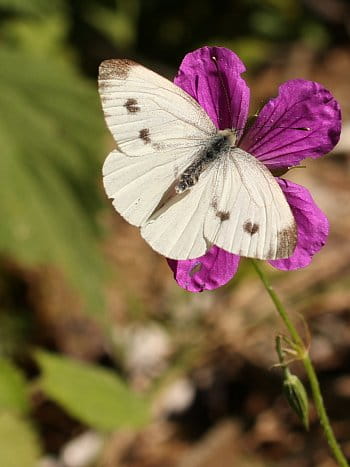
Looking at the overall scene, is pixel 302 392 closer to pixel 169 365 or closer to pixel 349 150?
pixel 169 365

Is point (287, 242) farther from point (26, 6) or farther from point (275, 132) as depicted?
point (26, 6)

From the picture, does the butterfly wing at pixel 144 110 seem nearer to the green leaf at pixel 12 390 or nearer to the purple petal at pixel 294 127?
the purple petal at pixel 294 127

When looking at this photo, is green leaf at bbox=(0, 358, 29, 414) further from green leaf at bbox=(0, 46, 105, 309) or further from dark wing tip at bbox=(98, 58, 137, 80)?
dark wing tip at bbox=(98, 58, 137, 80)

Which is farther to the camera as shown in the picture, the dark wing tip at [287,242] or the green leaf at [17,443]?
the green leaf at [17,443]

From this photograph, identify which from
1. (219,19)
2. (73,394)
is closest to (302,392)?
(73,394)

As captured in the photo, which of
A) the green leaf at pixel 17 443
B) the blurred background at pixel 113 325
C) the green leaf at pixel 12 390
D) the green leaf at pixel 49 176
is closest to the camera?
the green leaf at pixel 12 390

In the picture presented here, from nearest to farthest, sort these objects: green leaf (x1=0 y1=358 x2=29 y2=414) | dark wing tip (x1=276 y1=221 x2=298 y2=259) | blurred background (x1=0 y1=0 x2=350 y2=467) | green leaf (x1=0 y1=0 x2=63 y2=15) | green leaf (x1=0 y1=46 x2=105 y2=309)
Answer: dark wing tip (x1=276 y1=221 x2=298 y2=259), green leaf (x1=0 y1=358 x2=29 y2=414), blurred background (x1=0 y1=0 x2=350 y2=467), green leaf (x1=0 y1=46 x2=105 y2=309), green leaf (x1=0 y1=0 x2=63 y2=15)

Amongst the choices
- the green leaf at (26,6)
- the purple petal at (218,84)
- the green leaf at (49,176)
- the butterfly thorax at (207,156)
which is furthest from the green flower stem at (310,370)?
the green leaf at (26,6)

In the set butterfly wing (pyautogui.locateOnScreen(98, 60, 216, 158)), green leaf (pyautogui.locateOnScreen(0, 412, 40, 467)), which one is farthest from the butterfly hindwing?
green leaf (pyautogui.locateOnScreen(0, 412, 40, 467))
